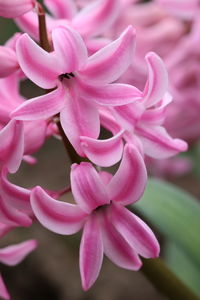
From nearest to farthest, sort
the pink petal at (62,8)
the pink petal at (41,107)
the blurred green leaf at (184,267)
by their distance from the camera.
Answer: the pink petal at (41,107) → the pink petal at (62,8) → the blurred green leaf at (184,267)

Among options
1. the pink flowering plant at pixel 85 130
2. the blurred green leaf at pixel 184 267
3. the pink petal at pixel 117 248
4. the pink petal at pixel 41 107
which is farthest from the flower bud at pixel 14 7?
the blurred green leaf at pixel 184 267

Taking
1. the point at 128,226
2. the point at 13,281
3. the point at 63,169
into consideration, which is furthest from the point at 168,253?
the point at 63,169

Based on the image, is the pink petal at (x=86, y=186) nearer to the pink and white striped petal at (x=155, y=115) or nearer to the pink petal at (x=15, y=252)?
the pink and white striped petal at (x=155, y=115)

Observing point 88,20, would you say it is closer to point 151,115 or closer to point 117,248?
point 151,115

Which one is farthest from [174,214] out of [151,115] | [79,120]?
[79,120]

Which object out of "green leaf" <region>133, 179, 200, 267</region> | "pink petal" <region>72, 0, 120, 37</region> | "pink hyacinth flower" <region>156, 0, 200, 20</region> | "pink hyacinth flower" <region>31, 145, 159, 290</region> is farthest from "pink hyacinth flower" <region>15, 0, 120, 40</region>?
"pink hyacinth flower" <region>156, 0, 200, 20</region>

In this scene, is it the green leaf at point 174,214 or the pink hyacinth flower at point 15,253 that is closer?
the pink hyacinth flower at point 15,253

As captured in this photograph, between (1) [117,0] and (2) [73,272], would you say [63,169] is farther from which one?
(1) [117,0]
